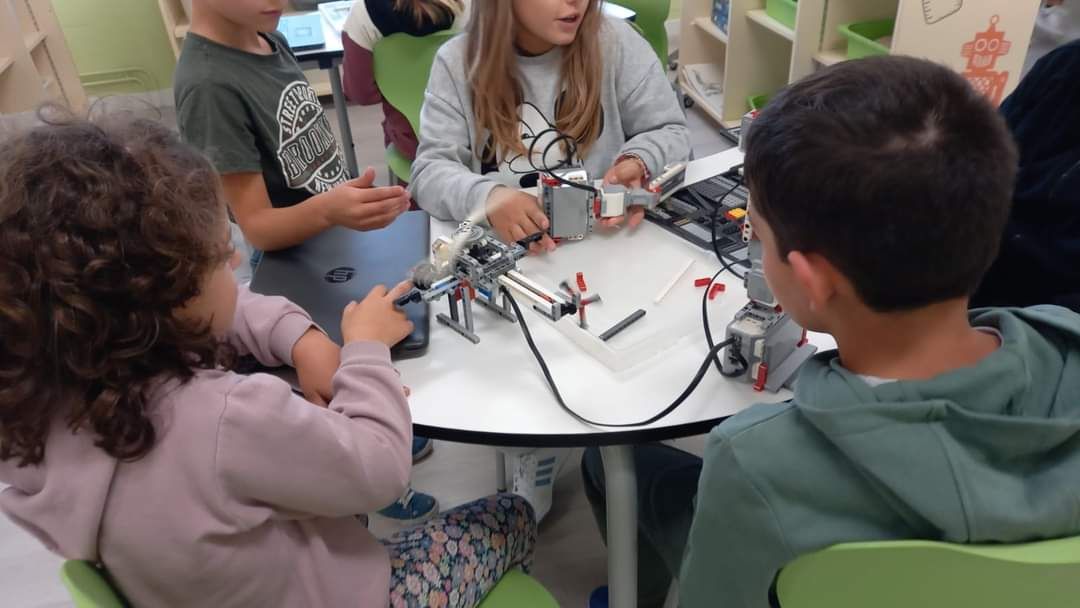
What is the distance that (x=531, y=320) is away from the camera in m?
1.02

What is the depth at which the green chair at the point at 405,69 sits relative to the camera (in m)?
1.91

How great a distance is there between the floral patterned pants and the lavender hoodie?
0.32 feet

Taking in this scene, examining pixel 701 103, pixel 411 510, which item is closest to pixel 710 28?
pixel 701 103

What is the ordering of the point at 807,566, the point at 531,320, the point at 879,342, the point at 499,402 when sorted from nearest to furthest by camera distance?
1. the point at 807,566
2. the point at 879,342
3. the point at 499,402
4. the point at 531,320

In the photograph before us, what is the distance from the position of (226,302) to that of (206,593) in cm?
29

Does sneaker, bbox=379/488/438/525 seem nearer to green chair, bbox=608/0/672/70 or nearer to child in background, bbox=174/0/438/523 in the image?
child in background, bbox=174/0/438/523

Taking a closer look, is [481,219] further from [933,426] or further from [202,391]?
[933,426]

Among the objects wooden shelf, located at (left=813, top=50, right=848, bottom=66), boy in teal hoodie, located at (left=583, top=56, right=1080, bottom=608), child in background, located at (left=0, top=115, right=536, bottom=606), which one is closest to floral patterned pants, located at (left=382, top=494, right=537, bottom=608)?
child in background, located at (left=0, top=115, right=536, bottom=606)

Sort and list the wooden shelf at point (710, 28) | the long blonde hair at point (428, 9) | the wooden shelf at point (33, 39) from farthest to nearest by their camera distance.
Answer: the wooden shelf at point (710, 28) → the wooden shelf at point (33, 39) → the long blonde hair at point (428, 9)

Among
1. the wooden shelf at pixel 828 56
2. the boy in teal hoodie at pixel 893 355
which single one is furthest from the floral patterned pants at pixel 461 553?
the wooden shelf at pixel 828 56

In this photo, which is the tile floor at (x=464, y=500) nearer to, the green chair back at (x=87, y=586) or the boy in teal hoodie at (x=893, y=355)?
the boy in teal hoodie at (x=893, y=355)

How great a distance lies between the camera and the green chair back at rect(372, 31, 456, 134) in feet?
6.27

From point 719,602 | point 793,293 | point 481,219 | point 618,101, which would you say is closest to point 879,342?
point 793,293

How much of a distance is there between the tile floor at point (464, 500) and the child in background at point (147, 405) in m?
0.74
